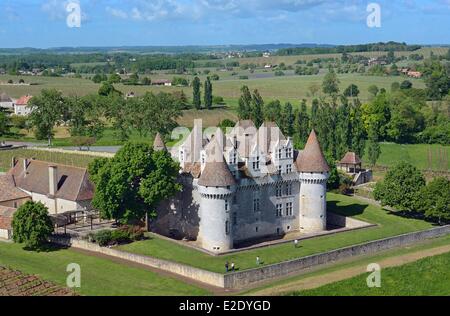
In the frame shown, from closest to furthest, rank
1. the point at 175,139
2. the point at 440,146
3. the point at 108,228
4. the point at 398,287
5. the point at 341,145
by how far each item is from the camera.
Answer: the point at 398,287, the point at 108,228, the point at 341,145, the point at 175,139, the point at 440,146

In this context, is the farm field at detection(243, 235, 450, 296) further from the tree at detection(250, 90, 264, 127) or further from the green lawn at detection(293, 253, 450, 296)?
the tree at detection(250, 90, 264, 127)

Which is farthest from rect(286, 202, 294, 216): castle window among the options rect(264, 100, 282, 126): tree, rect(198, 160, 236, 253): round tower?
rect(264, 100, 282, 126): tree

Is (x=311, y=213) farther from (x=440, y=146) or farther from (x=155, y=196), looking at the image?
(x=440, y=146)

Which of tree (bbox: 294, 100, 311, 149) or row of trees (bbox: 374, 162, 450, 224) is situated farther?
tree (bbox: 294, 100, 311, 149)

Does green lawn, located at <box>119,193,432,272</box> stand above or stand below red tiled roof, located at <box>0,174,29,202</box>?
below

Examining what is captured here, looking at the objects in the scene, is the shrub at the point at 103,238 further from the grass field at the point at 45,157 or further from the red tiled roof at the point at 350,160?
the red tiled roof at the point at 350,160

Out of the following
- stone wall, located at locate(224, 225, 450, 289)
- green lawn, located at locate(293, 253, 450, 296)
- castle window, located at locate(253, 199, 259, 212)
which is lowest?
green lawn, located at locate(293, 253, 450, 296)

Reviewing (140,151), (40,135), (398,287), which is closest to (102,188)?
(140,151)
